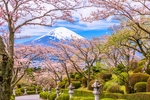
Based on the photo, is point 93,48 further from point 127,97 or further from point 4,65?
point 4,65

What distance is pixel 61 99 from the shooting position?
15.8 m

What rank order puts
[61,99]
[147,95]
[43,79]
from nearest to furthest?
1. [147,95]
2. [61,99]
3. [43,79]

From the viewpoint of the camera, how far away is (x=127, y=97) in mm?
10203

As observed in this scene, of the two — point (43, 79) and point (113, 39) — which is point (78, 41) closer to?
point (113, 39)

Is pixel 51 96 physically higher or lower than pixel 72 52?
lower

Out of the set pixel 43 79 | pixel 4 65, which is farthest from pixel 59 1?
pixel 43 79

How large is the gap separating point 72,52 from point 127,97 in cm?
1192

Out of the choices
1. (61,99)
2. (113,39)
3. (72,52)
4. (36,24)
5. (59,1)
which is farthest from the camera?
(72,52)

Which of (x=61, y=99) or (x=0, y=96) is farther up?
(x=0, y=96)

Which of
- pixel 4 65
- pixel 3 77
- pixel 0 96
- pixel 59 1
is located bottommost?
pixel 0 96

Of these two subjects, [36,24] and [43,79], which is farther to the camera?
[43,79]

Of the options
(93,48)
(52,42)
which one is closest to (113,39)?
(93,48)

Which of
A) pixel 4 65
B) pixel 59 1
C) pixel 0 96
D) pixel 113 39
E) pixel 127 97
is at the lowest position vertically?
pixel 127 97

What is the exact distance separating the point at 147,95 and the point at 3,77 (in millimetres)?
8257
